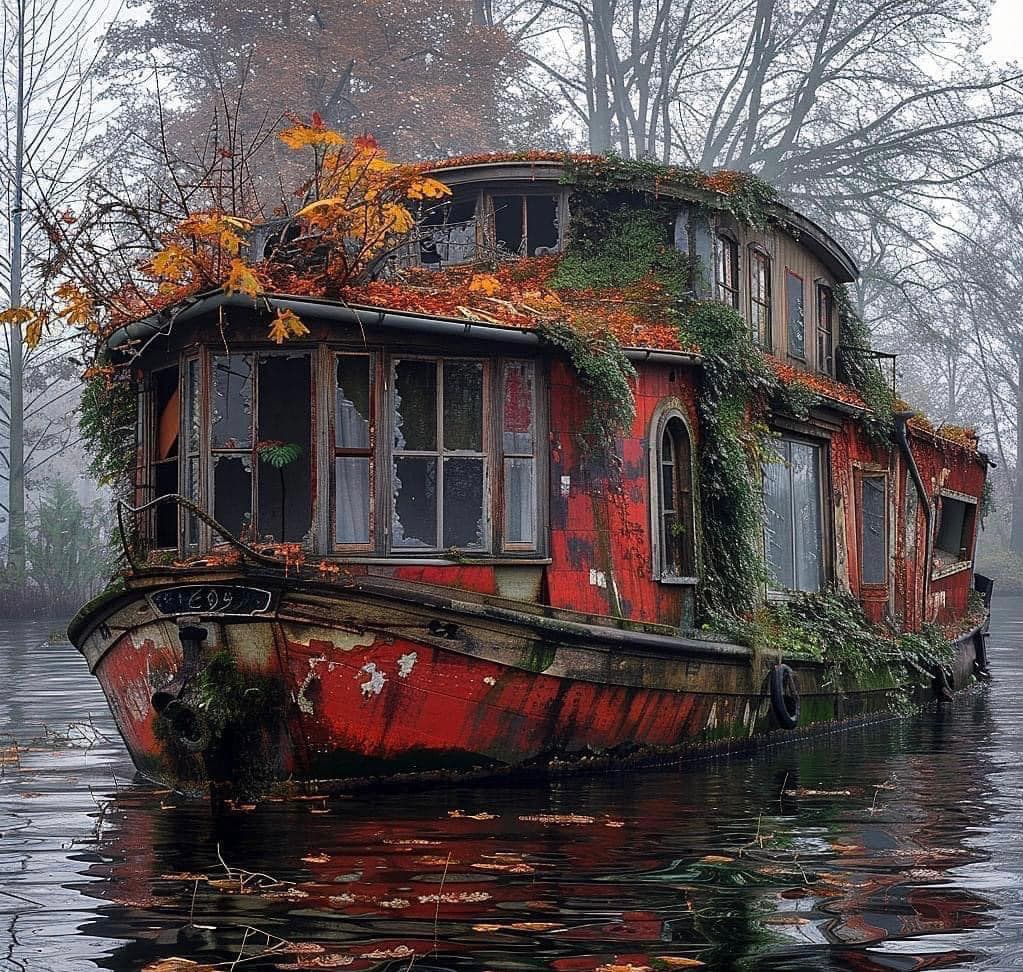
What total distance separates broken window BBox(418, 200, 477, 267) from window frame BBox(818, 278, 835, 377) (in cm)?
433

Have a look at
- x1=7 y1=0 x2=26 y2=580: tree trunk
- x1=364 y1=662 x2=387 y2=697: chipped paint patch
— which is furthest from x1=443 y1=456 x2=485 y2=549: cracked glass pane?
x1=7 y1=0 x2=26 y2=580: tree trunk

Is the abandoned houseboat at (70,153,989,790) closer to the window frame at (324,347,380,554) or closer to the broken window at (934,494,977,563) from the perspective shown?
the window frame at (324,347,380,554)

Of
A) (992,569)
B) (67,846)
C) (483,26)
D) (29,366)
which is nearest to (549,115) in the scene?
(483,26)

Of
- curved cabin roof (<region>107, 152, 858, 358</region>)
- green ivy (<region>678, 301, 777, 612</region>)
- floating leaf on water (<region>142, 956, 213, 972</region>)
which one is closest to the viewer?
floating leaf on water (<region>142, 956, 213, 972</region>)

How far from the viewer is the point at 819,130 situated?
3788cm

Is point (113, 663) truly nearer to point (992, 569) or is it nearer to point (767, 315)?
point (767, 315)

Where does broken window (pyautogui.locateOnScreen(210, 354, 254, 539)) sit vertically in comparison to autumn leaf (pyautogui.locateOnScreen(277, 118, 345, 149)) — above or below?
below

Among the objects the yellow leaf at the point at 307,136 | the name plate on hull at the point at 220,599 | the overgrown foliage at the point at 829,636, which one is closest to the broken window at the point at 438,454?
the name plate on hull at the point at 220,599

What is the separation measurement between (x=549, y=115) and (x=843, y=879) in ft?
108

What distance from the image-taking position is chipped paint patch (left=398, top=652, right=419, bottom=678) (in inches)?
410

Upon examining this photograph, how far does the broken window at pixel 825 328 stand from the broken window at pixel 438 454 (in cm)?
756

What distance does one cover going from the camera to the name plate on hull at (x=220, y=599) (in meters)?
Answer: 10.2

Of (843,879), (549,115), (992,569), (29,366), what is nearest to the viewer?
(843,879)

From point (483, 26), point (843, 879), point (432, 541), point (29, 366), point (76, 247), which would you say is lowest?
point (843, 879)
